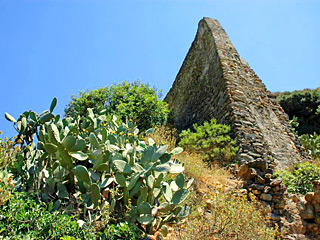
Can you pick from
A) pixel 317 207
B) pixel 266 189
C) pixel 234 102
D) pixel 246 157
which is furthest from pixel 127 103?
pixel 317 207

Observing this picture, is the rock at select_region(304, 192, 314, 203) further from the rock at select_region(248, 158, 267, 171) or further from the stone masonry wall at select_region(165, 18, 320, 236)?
the rock at select_region(248, 158, 267, 171)

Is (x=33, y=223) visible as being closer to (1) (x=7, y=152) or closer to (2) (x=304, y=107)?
(1) (x=7, y=152)

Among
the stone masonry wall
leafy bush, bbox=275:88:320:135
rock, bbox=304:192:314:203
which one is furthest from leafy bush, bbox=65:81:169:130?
leafy bush, bbox=275:88:320:135

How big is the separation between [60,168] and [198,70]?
7.99m

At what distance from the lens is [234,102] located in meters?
7.82

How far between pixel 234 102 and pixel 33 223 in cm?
575

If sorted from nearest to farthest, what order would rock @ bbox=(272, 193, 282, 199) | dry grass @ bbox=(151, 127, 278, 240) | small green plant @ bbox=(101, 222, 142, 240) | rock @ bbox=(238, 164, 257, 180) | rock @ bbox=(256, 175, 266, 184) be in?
small green plant @ bbox=(101, 222, 142, 240)
dry grass @ bbox=(151, 127, 278, 240)
rock @ bbox=(272, 193, 282, 199)
rock @ bbox=(256, 175, 266, 184)
rock @ bbox=(238, 164, 257, 180)

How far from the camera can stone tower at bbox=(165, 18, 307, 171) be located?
7.31 metres

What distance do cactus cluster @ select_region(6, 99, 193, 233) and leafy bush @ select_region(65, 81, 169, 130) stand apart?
14.9 feet

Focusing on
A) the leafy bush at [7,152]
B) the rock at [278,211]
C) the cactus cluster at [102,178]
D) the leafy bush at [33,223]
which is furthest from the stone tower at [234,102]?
the leafy bush at [7,152]

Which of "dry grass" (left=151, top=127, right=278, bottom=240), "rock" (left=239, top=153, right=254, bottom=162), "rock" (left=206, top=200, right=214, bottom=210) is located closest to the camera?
"dry grass" (left=151, top=127, right=278, bottom=240)

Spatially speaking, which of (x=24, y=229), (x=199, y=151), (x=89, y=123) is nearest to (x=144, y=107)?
(x=199, y=151)

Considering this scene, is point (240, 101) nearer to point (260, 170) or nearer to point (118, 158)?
point (260, 170)

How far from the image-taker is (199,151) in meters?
7.42
